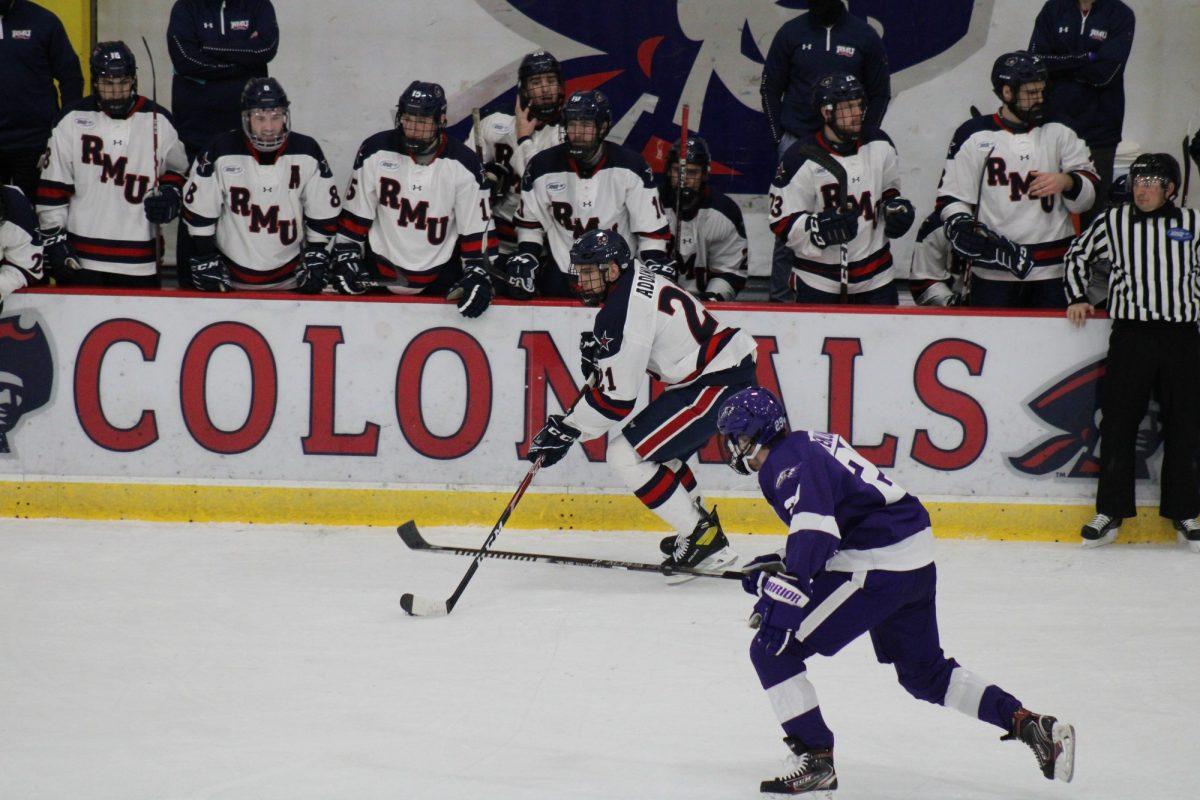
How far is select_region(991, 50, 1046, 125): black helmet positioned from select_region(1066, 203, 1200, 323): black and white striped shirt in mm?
513

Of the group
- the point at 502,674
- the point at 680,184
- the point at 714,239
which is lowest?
the point at 502,674

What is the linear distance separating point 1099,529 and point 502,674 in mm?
2508

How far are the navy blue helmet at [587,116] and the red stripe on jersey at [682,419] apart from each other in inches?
48.2

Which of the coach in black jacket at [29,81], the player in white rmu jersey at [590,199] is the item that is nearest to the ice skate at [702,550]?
the player in white rmu jersey at [590,199]

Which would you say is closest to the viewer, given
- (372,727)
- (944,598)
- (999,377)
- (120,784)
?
(120,784)

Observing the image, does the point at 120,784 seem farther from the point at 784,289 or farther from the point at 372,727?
the point at 784,289

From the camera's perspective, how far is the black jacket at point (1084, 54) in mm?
6074

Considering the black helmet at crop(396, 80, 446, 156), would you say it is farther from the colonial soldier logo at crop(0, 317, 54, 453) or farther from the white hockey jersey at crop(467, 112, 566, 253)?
the colonial soldier logo at crop(0, 317, 54, 453)

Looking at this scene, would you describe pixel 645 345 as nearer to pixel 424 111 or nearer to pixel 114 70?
pixel 424 111

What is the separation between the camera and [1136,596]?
4.96 meters

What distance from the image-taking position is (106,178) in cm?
588

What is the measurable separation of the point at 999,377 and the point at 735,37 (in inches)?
104

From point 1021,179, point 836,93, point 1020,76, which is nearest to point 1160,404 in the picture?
point 1021,179

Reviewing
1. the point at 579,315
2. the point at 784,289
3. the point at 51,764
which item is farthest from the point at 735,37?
the point at 51,764
